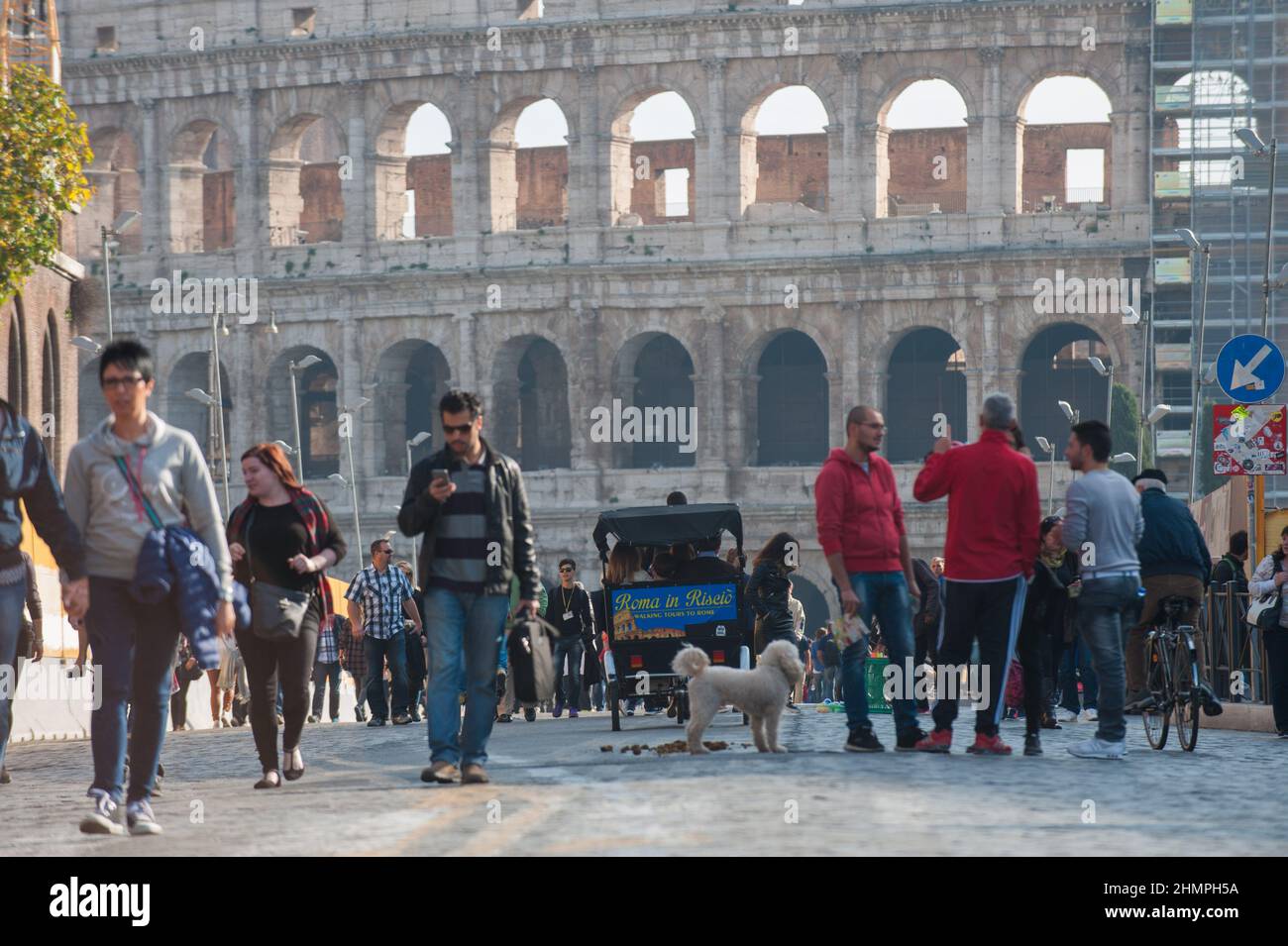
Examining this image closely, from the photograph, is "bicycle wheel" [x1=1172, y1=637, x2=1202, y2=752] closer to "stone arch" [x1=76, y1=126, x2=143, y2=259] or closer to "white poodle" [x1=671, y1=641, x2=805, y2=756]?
"white poodle" [x1=671, y1=641, x2=805, y2=756]

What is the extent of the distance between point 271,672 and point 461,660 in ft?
3.21

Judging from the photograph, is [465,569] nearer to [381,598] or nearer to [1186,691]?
[1186,691]

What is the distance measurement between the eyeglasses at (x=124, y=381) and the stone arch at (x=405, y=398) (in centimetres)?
4524

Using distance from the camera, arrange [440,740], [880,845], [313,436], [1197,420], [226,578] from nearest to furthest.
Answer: [880,845] → [226,578] → [440,740] → [1197,420] → [313,436]

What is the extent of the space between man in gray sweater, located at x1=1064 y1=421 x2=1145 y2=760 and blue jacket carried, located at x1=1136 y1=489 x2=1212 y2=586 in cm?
94

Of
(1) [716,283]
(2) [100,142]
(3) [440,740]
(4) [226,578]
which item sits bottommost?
(3) [440,740]

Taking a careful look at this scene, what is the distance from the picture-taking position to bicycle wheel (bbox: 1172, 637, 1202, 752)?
13773 mm

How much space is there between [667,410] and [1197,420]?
11613mm

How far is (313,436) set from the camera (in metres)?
57.6

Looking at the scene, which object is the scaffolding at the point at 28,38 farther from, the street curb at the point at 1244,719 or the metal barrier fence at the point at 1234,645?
the street curb at the point at 1244,719

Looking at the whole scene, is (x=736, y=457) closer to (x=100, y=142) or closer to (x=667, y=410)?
(x=667, y=410)

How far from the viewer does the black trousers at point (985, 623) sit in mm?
12852

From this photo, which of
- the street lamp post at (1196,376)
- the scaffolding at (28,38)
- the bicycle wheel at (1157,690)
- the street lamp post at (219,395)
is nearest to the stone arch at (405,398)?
the street lamp post at (219,395)
